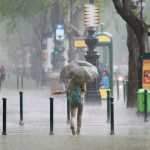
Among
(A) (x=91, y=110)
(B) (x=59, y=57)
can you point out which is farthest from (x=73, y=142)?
(B) (x=59, y=57)

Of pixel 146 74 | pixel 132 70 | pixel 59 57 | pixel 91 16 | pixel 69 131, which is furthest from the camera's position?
pixel 59 57

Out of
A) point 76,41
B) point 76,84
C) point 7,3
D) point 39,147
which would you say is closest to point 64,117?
point 76,84

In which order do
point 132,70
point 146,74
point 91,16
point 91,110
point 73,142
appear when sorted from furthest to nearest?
point 91,16 → point 132,70 → point 91,110 → point 146,74 → point 73,142

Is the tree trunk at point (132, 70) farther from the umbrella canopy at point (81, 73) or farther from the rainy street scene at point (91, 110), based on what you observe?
the umbrella canopy at point (81, 73)

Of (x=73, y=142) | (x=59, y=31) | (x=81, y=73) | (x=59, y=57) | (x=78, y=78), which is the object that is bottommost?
(x=73, y=142)

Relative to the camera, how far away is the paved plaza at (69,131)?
29.9ft

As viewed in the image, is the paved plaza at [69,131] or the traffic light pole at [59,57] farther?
the traffic light pole at [59,57]

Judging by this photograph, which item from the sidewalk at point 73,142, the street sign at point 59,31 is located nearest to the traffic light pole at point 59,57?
the street sign at point 59,31

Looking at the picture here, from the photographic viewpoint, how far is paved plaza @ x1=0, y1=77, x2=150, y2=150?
912 cm

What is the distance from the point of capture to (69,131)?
1198cm

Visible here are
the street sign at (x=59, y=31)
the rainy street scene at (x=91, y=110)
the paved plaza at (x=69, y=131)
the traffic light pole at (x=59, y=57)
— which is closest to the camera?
the paved plaza at (x=69, y=131)

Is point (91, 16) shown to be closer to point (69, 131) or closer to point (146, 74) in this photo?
point (146, 74)

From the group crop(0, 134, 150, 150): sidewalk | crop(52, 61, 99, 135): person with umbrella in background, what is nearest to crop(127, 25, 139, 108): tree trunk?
crop(52, 61, 99, 135): person with umbrella in background

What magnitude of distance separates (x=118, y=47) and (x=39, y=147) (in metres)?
74.6
